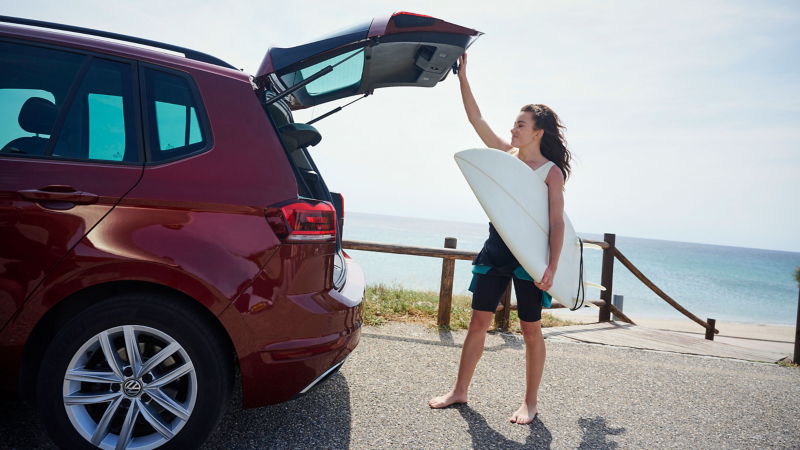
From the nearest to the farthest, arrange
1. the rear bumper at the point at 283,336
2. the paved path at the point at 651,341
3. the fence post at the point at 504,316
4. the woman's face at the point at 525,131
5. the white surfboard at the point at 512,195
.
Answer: the rear bumper at the point at 283,336, the white surfboard at the point at 512,195, the woman's face at the point at 525,131, the fence post at the point at 504,316, the paved path at the point at 651,341

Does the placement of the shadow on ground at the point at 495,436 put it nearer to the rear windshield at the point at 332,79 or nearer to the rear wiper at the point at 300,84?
the rear wiper at the point at 300,84

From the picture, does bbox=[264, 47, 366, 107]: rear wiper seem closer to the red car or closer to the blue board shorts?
the red car

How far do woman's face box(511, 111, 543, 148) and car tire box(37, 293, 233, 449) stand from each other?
2.09 metres

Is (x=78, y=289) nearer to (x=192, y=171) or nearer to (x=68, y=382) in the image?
(x=68, y=382)

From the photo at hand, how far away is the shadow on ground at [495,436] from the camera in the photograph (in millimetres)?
2361

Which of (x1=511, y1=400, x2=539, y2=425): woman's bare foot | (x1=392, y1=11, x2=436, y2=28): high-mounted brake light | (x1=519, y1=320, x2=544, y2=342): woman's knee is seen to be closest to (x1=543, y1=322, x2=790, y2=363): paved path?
(x1=511, y1=400, x2=539, y2=425): woman's bare foot

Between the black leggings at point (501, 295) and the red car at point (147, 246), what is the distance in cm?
108

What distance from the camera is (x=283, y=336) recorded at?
183cm

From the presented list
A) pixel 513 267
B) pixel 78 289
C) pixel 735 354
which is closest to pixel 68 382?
pixel 78 289

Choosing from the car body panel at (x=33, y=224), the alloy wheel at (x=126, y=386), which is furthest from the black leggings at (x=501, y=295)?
the car body panel at (x=33, y=224)

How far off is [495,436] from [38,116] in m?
2.81

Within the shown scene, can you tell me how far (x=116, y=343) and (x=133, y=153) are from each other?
0.82 m

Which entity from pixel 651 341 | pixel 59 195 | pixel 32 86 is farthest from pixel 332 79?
pixel 651 341

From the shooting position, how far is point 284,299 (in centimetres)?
182
